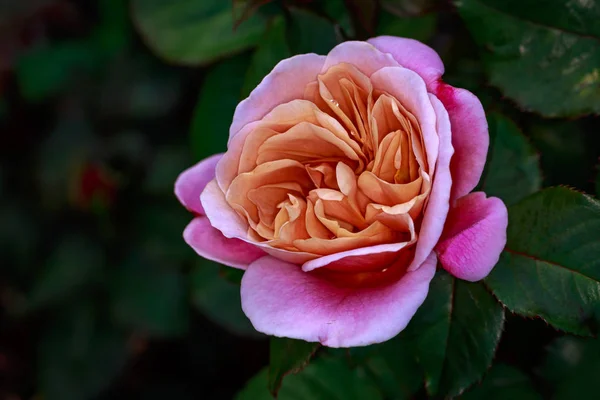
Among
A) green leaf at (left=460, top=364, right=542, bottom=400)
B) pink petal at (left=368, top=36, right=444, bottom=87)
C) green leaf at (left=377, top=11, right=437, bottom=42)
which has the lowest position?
green leaf at (left=460, top=364, right=542, bottom=400)

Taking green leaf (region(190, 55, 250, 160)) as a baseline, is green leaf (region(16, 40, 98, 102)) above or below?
below

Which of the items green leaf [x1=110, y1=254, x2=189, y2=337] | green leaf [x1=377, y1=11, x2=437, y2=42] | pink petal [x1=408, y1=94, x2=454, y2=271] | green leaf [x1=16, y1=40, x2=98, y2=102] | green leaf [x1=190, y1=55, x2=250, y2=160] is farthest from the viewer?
green leaf [x1=16, y1=40, x2=98, y2=102]

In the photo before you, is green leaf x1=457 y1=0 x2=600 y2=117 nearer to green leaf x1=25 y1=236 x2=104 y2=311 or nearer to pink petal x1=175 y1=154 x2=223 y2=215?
pink petal x1=175 y1=154 x2=223 y2=215

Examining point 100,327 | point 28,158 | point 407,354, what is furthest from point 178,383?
point 407,354

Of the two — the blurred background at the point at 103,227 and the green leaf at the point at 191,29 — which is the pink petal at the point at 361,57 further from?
the blurred background at the point at 103,227

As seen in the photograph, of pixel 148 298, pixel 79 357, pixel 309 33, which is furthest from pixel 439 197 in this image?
pixel 79 357

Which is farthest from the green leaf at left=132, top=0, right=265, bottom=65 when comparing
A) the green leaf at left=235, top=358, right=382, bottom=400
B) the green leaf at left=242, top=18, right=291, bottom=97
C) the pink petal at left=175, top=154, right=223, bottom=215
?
the green leaf at left=235, top=358, right=382, bottom=400
